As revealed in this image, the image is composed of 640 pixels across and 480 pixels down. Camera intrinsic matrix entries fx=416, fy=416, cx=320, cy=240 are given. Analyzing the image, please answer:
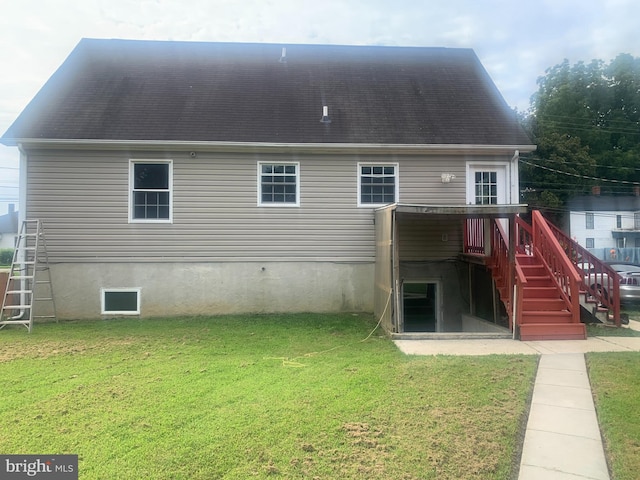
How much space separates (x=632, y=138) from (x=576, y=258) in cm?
4377

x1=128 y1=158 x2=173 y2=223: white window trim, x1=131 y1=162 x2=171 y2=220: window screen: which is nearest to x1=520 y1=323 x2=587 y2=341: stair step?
x1=128 y1=158 x2=173 y2=223: white window trim

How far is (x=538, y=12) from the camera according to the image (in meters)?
9.11

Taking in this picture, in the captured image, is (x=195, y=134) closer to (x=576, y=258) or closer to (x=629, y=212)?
(x=576, y=258)

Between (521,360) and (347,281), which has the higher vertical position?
(347,281)

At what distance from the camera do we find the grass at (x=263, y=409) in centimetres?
311

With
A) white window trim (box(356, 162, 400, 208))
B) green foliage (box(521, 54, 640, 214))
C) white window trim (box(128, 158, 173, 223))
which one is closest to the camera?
white window trim (box(128, 158, 173, 223))

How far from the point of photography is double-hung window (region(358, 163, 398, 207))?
9.80 meters

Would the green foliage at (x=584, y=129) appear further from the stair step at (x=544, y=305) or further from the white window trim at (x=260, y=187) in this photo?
the white window trim at (x=260, y=187)

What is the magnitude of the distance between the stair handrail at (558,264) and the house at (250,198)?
1055mm

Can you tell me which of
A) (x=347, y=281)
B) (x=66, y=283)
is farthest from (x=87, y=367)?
(x=347, y=281)

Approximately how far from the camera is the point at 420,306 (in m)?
10.7

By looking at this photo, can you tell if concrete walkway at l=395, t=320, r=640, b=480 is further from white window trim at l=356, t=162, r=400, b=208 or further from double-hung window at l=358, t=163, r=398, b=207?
double-hung window at l=358, t=163, r=398, b=207

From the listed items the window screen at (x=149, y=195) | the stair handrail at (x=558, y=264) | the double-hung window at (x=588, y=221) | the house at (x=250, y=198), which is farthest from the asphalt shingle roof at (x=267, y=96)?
the double-hung window at (x=588, y=221)

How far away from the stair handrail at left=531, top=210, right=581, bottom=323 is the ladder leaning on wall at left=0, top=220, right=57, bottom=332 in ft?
34.1
